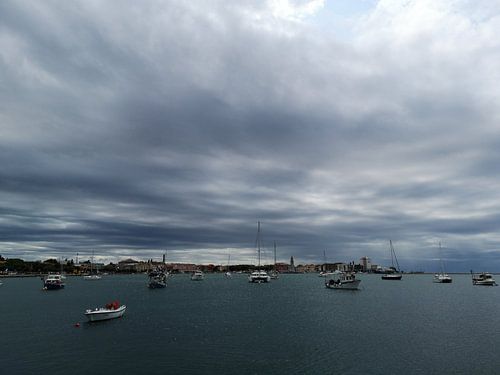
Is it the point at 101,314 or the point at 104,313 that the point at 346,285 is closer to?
the point at 104,313

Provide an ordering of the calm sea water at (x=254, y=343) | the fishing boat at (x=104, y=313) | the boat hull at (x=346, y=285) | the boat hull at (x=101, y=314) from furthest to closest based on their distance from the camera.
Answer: the boat hull at (x=346, y=285), the fishing boat at (x=104, y=313), the boat hull at (x=101, y=314), the calm sea water at (x=254, y=343)

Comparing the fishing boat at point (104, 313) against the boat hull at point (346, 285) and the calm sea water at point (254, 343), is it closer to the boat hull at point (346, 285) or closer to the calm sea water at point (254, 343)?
the calm sea water at point (254, 343)

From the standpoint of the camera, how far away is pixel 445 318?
75500mm

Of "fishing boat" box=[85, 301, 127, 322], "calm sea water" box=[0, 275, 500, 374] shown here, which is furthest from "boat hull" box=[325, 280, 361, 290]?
"fishing boat" box=[85, 301, 127, 322]

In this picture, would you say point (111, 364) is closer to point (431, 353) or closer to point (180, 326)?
point (180, 326)

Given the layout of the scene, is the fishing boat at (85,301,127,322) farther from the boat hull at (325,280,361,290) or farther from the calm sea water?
the boat hull at (325,280,361,290)

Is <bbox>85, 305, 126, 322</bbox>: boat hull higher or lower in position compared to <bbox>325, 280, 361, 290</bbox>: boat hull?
lower

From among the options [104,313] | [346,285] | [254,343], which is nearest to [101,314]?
[104,313]

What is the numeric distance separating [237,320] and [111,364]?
1328 inches

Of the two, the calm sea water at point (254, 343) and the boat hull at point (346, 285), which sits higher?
the boat hull at point (346, 285)

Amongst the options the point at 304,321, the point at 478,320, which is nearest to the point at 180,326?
the point at 304,321

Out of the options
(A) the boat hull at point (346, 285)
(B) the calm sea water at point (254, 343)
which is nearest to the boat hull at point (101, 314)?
(B) the calm sea water at point (254, 343)

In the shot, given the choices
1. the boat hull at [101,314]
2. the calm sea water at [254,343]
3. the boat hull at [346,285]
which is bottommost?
the calm sea water at [254,343]

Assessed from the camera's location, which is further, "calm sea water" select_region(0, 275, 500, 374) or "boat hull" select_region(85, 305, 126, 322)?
"boat hull" select_region(85, 305, 126, 322)
